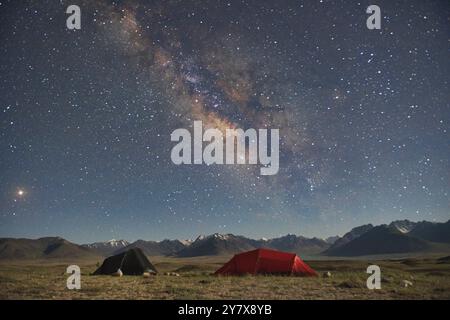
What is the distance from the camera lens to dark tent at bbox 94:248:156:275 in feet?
102

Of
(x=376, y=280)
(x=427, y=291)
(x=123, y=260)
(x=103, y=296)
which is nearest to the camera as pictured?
(x=103, y=296)

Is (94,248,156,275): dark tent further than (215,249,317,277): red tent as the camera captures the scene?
Yes

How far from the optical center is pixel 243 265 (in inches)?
1062

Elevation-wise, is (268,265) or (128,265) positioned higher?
(268,265)

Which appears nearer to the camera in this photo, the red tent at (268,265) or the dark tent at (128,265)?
the red tent at (268,265)

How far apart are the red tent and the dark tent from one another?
24.4 ft

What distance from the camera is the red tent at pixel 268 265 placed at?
26312 mm

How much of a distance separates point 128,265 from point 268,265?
1131 centimetres

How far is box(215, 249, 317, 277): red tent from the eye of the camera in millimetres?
26312

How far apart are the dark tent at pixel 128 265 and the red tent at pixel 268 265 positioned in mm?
7451

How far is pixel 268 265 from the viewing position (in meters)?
26.6
